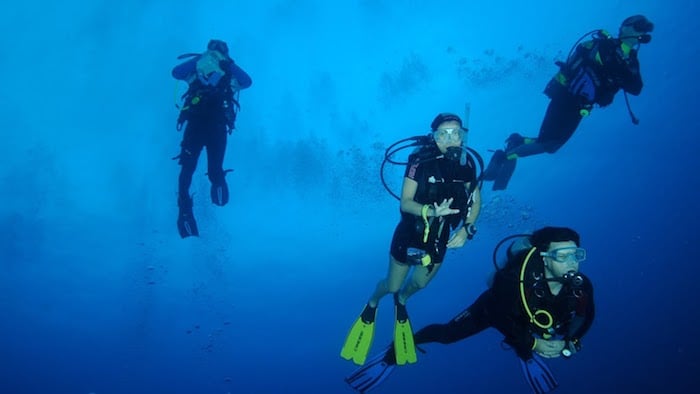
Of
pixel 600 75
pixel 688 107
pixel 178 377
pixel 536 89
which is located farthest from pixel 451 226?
pixel 178 377

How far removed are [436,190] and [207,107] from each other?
4715mm

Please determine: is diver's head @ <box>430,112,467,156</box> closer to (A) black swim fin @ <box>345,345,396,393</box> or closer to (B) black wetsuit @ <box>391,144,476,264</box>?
(B) black wetsuit @ <box>391,144,476,264</box>

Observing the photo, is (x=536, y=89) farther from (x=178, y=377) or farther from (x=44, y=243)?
(x=178, y=377)

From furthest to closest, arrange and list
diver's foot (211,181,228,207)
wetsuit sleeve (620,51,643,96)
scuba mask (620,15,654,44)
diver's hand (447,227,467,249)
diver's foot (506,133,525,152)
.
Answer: diver's foot (506,133,525,152) → diver's foot (211,181,228,207) → wetsuit sleeve (620,51,643,96) → scuba mask (620,15,654,44) → diver's hand (447,227,467,249)

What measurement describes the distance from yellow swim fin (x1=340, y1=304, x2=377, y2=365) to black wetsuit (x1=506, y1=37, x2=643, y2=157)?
191 inches

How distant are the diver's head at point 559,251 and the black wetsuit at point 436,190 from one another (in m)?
0.96

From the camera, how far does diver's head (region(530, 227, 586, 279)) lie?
4.25 meters

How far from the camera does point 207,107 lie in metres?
7.13

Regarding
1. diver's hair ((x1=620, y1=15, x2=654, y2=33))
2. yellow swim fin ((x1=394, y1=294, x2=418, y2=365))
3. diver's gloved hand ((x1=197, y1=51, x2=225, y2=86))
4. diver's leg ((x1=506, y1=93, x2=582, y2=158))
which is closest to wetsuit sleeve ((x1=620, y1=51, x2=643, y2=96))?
diver's hair ((x1=620, y1=15, x2=654, y2=33))

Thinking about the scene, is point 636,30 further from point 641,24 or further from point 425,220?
point 425,220

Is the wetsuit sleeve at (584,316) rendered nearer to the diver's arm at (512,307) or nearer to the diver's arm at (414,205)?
the diver's arm at (512,307)

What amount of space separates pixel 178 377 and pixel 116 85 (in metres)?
26.6

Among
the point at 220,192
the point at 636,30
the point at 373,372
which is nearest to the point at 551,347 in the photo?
the point at 373,372

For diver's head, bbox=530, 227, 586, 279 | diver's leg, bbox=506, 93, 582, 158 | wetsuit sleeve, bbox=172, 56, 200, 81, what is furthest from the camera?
diver's leg, bbox=506, 93, 582, 158
